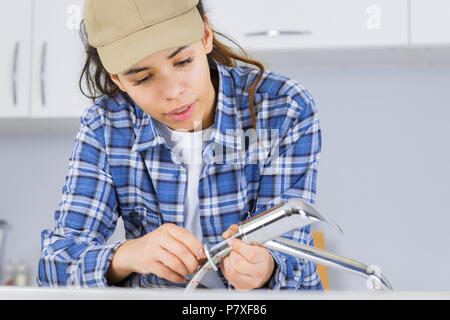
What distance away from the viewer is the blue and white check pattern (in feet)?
3.47

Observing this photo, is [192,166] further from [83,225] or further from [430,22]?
[430,22]

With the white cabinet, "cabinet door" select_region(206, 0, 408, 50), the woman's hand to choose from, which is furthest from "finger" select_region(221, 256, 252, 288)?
the white cabinet

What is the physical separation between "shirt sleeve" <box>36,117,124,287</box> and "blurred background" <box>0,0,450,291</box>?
0.86 metres

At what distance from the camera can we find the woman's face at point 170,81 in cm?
93

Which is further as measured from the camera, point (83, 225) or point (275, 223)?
point (83, 225)

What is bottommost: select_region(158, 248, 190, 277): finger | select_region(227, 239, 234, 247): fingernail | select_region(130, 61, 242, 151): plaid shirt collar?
select_region(158, 248, 190, 277): finger

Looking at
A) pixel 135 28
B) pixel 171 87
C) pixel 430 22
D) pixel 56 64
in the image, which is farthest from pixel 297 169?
pixel 56 64

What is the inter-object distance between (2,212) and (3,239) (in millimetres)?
107

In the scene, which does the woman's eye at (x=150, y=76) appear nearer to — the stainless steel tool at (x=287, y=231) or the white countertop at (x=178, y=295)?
the stainless steel tool at (x=287, y=231)

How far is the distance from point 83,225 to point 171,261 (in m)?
0.29

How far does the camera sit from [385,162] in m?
2.05

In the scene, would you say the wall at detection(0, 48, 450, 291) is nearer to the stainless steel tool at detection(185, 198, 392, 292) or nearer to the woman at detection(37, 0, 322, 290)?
the woman at detection(37, 0, 322, 290)
